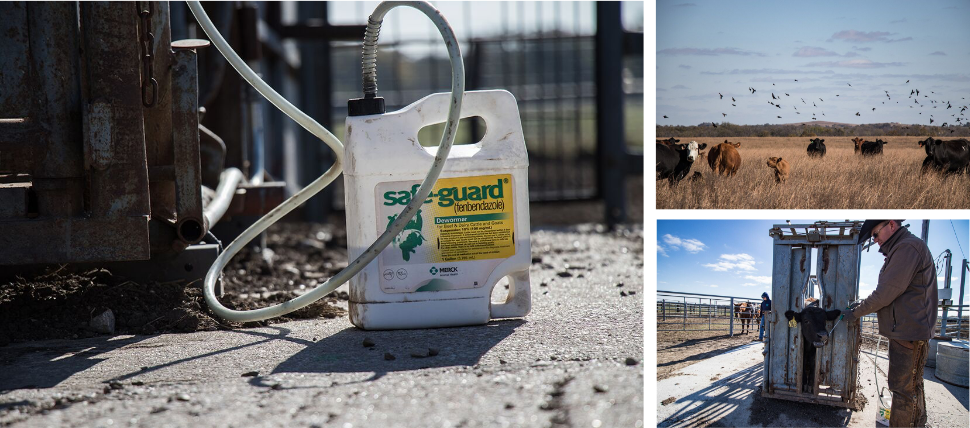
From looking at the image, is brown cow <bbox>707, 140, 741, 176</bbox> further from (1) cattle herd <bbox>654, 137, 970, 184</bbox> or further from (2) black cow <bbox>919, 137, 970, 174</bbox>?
(2) black cow <bbox>919, 137, 970, 174</bbox>

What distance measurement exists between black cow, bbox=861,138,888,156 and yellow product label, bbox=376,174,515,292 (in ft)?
3.60

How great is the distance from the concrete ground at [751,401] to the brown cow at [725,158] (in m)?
0.51

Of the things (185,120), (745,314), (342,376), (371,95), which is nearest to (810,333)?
(745,314)

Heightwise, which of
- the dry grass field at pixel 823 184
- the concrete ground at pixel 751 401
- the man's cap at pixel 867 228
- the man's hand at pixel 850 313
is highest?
the dry grass field at pixel 823 184

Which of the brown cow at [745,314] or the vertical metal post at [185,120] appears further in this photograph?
the vertical metal post at [185,120]

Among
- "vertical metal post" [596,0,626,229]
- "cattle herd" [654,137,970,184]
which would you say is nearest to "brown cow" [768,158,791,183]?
"cattle herd" [654,137,970,184]

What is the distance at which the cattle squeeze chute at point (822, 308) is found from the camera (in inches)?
85.2

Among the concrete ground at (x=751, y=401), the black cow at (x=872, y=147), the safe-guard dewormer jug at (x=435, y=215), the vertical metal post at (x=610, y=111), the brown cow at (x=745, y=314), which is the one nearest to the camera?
the black cow at (x=872, y=147)

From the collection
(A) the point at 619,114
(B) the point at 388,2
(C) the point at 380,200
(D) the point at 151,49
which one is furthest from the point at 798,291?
(A) the point at 619,114

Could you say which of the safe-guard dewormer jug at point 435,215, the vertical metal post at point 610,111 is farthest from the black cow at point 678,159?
the vertical metal post at point 610,111

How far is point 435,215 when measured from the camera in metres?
2.69

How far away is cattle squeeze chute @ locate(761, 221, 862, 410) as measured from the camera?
2.16 meters

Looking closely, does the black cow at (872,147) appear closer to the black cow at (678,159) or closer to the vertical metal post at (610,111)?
the black cow at (678,159)

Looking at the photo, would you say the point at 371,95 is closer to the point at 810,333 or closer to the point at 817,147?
the point at 817,147
